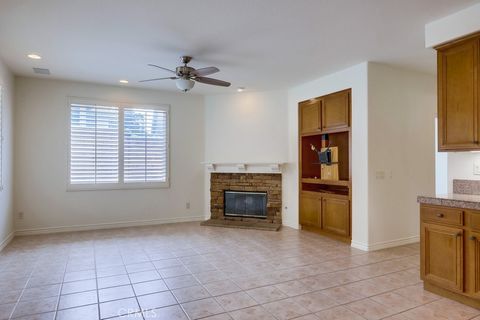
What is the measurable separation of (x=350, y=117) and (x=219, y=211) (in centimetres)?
324

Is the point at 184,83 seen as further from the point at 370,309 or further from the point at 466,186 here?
the point at 466,186

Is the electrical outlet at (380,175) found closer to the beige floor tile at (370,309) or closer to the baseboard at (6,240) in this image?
the beige floor tile at (370,309)

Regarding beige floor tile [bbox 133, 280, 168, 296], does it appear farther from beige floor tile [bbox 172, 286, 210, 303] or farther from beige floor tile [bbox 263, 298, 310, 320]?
beige floor tile [bbox 263, 298, 310, 320]

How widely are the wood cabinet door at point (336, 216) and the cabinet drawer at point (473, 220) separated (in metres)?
2.09

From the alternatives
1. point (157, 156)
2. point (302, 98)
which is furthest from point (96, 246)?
point (302, 98)

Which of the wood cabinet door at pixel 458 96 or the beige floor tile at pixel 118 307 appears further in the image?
the wood cabinet door at pixel 458 96

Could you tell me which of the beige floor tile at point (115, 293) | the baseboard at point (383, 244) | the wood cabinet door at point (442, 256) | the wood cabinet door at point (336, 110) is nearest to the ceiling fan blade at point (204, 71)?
the wood cabinet door at point (336, 110)

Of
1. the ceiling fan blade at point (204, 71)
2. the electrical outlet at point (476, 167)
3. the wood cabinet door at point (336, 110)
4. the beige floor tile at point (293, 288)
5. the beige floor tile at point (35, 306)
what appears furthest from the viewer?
the wood cabinet door at point (336, 110)

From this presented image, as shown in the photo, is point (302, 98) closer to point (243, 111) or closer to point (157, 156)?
point (243, 111)

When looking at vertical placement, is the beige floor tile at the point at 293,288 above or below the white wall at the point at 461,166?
below

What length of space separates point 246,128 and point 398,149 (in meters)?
2.85

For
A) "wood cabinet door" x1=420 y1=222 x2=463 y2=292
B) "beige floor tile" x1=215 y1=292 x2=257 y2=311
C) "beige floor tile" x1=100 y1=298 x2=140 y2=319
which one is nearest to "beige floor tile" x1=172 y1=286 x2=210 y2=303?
"beige floor tile" x1=215 y1=292 x2=257 y2=311

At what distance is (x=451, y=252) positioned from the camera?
2736 mm

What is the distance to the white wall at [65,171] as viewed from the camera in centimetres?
525
